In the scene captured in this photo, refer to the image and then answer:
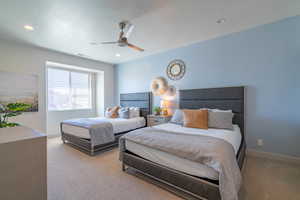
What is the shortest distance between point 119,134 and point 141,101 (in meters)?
1.59

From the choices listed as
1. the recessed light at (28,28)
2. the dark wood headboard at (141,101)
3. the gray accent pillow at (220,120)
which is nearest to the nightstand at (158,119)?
the dark wood headboard at (141,101)

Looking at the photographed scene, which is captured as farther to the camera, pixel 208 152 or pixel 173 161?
pixel 173 161

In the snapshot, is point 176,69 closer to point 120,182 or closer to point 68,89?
point 120,182

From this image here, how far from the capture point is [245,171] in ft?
7.80

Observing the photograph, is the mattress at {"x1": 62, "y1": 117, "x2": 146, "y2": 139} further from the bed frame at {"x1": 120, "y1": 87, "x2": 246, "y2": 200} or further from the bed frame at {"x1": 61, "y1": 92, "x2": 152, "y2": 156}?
the bed frame at {"x1": 120, "y1": 87, "x2": 246, "y2": 200}

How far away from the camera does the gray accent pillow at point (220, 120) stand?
2656 millimetres

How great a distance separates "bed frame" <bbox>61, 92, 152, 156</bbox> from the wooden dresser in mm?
1976

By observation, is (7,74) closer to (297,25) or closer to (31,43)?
(31,43)

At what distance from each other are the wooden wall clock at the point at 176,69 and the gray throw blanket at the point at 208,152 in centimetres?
236

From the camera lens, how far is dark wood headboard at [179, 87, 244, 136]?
3.04 metres

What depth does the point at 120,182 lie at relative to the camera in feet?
6.88

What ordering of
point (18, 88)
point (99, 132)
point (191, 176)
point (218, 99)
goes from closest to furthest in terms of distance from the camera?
point (191, 176) → point (99, 132) → point (218, 99) → point (18, 88)

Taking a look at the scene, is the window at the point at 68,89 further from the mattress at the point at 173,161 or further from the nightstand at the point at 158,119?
the mattress at the point at 173,161

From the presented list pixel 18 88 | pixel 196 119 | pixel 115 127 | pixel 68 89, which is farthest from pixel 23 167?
pixel 68 89
